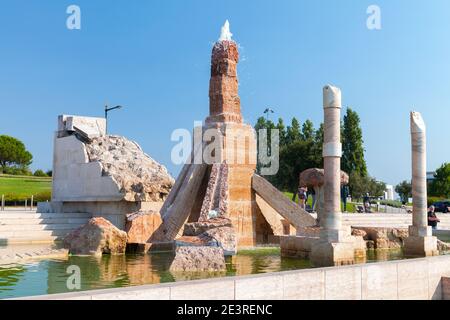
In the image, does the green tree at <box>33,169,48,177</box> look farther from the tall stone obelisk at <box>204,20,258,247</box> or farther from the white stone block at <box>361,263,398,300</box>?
the white stone block at <box>361,263,398,300</box>

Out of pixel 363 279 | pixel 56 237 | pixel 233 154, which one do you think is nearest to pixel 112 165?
pixel 56 237

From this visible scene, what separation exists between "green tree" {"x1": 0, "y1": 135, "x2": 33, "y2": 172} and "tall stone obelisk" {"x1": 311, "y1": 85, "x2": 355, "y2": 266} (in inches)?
2459

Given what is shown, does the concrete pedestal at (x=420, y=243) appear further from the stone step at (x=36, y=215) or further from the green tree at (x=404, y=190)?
the green tree at (x=404, y=190)

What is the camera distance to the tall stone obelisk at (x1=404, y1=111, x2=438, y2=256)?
12039 millimetres

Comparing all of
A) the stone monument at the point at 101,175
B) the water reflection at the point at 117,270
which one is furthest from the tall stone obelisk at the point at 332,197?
the stone monument at the point at 101,175

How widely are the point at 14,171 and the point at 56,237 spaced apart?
53.2 m

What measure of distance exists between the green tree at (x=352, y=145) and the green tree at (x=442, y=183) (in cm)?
2402

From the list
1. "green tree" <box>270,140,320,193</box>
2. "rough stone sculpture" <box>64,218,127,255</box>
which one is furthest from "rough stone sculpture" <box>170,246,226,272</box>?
"green tree" <box>270,140,320,193</box>

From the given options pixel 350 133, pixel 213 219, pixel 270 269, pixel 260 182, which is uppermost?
pixel 350 133

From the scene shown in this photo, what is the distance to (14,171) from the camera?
2530 inches

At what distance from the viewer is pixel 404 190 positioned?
59.3 meters

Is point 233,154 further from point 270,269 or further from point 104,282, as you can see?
point 104,282

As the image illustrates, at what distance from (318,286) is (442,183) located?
61.0 meters
